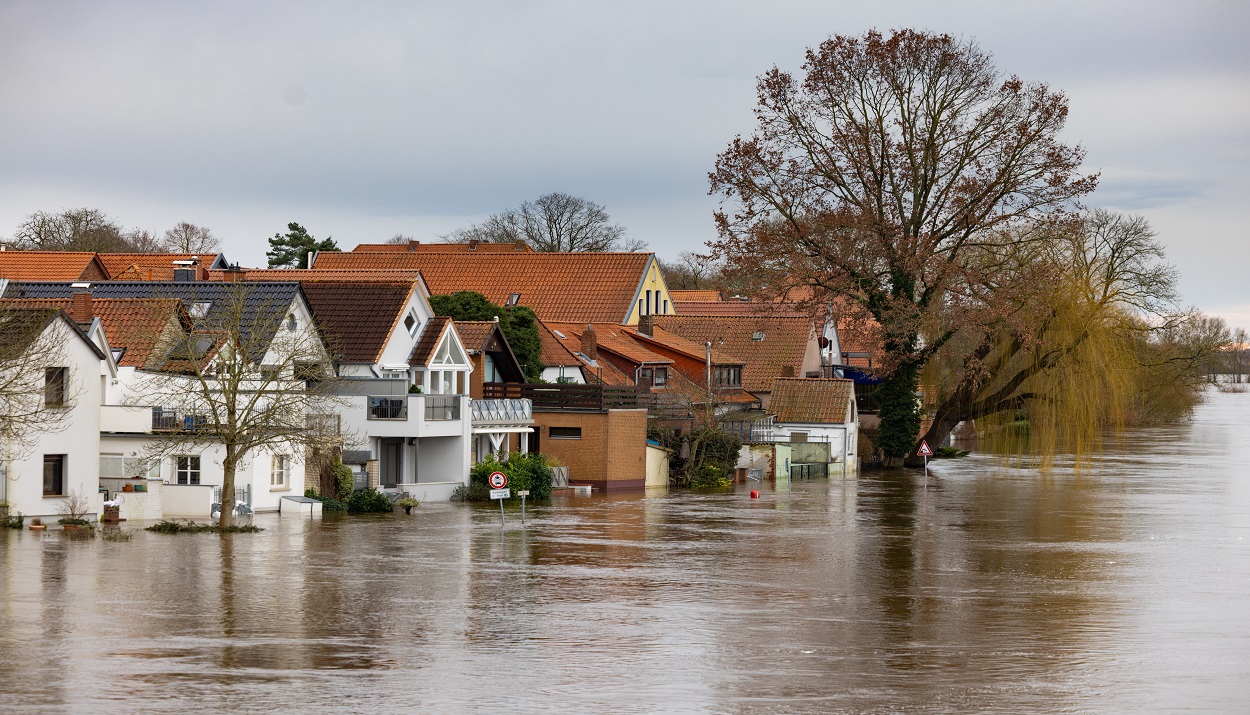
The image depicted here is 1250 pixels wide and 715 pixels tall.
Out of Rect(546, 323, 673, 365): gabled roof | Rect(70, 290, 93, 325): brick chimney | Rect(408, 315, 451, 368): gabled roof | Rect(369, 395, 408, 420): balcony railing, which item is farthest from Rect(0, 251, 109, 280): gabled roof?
Rect(70, 290, 93, 325): brick chimney

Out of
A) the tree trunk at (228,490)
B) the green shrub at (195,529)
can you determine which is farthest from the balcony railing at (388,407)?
the green shrub at (195,529)

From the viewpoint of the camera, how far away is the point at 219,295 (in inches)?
1913

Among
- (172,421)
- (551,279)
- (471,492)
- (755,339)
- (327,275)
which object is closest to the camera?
(172,421)

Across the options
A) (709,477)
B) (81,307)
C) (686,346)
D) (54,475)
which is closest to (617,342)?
(686,346)

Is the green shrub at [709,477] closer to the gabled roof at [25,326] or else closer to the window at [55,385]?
the gabled roof at [25,326]

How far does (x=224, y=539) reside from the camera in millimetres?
36906

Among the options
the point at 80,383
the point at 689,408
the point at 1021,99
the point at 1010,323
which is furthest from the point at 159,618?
the point at 1021,99

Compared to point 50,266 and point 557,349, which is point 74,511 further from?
point 50,266

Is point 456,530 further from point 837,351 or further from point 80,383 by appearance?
point 837,351

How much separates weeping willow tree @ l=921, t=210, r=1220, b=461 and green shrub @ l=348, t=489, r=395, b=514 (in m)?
26.1

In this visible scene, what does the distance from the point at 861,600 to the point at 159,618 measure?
12787mm

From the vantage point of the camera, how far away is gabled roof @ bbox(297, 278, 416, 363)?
2008 inches

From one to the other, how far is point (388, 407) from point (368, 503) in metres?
3.87

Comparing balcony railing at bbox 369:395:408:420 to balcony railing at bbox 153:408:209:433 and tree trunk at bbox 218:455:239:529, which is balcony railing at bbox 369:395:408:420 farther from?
tree trunk at bbox 218:455:239:529
